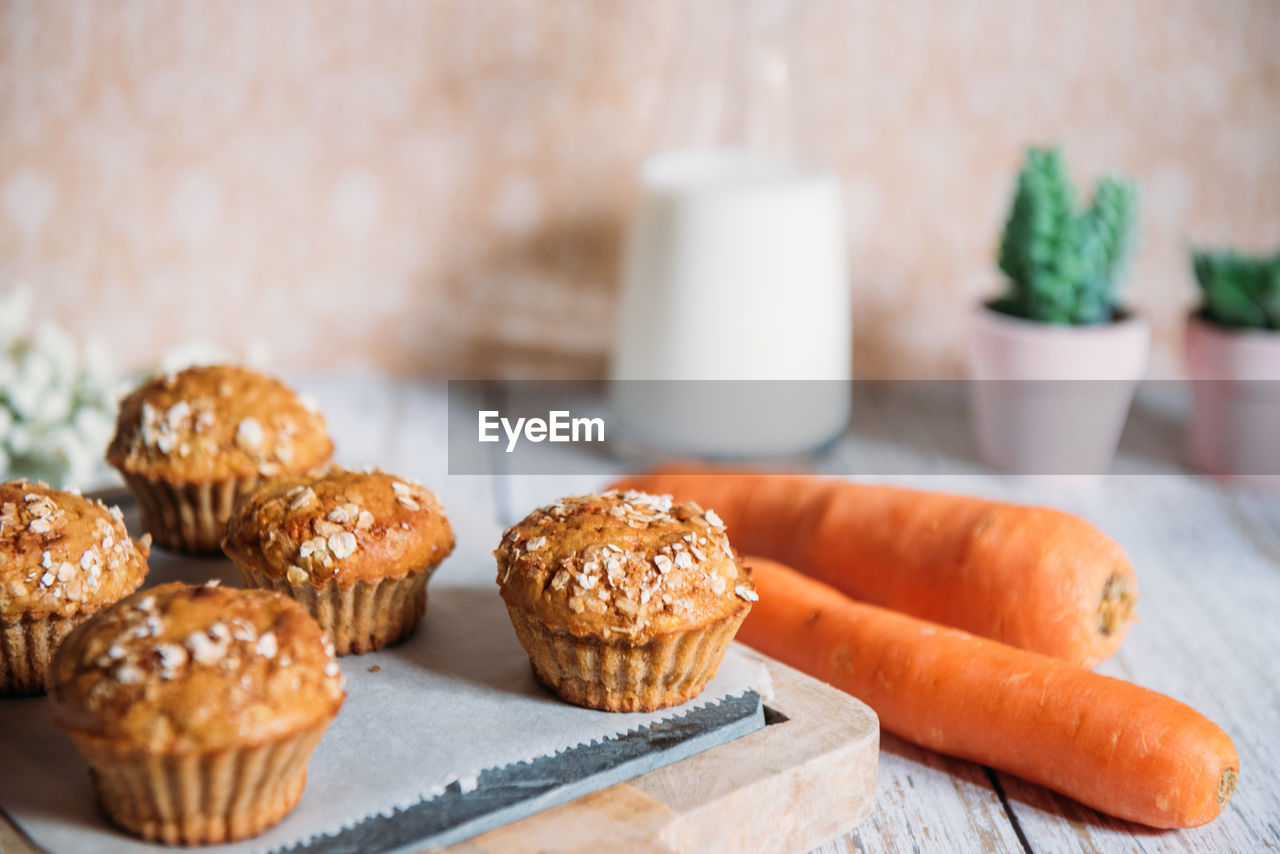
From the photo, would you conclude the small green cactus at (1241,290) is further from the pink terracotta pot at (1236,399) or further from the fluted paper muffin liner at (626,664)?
the fluted paper muffin liner at (626,664)

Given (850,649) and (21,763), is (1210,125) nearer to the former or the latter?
(850,649)

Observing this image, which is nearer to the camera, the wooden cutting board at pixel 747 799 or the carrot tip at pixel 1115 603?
the wooden cutting board at pixel 747 799

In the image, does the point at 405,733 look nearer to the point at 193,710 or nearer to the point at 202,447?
the point at 193,710

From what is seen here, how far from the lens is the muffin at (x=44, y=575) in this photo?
1395 mm

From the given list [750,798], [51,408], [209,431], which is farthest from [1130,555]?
[51,408]

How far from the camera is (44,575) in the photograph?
4.60ft

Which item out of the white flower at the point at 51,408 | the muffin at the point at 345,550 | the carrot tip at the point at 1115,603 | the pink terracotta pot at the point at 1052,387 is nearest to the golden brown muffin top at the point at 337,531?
the muffin at the point at 345,550

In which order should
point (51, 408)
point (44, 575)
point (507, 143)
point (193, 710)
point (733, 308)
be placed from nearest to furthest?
point (193, 710) < point (44, 575) < point (51, 408) < point (733, 308) < point (507, 143)

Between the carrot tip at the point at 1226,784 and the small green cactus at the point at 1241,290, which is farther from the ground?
the small green cactus at the point at 1241,290

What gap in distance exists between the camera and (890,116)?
9.62 ft

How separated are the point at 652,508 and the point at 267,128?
178 cm

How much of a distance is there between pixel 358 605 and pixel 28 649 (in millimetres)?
A: 371

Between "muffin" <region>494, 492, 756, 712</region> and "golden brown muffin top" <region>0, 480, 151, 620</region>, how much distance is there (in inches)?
18.0

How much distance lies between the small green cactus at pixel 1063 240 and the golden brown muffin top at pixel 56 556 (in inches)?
70.1
